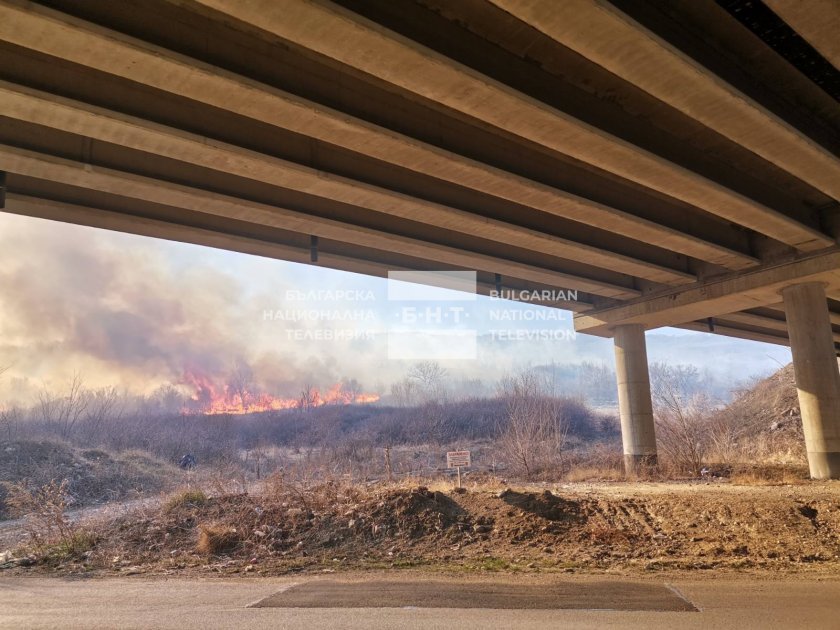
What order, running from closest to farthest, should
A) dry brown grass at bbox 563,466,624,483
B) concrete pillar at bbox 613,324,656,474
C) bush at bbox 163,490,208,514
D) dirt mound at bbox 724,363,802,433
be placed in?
bush at bbox 163,490,208,514 < dry brown grass at bbox 563,466,624,483 < concrete pillar at bbox 613,324,656,474 < dirt mound at bbox 724,363,802,433

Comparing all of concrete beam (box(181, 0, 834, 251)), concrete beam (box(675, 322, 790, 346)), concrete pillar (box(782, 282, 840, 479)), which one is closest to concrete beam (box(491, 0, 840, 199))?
Result: concrete beam (box(181, 0, 834, 251))

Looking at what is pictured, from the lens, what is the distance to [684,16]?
7.62 meters

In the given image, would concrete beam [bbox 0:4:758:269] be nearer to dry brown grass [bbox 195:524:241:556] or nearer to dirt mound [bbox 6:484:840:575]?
dirt mound [bbox 6:484:840:575]

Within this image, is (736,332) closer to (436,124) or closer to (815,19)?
(436,124)

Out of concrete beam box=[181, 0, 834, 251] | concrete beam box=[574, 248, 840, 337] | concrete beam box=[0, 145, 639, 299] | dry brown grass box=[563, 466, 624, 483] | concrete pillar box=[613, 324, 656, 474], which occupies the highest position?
concrete beam box=[181, 0, 834, 251]

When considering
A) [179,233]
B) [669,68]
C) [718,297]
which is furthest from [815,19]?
[718,297]

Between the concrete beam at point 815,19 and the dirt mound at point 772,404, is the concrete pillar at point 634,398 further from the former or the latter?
the dirt mound at point 772,404

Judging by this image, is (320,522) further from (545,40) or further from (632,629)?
(545,40)

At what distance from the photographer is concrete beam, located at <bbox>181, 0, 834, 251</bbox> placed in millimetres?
6461

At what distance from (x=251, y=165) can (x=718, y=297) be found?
45.2 feet

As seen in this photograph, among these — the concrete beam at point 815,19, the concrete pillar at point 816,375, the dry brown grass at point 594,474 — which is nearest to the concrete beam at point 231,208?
the dry brown grass at point 594,474

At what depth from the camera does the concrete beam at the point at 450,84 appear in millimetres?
6461

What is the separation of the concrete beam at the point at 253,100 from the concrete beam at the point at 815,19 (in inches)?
180

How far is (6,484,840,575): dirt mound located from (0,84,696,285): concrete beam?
5.44 meters
